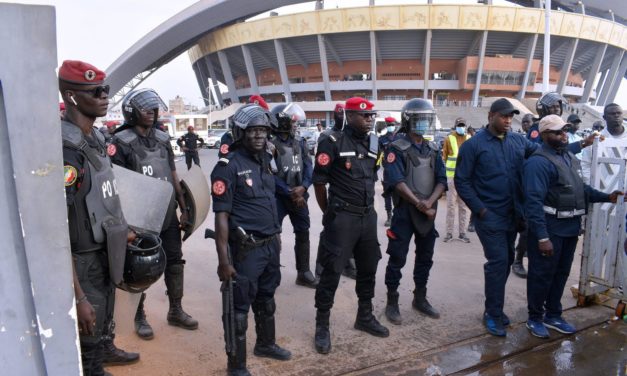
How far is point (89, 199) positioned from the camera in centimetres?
207

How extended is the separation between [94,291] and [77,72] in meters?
1.05

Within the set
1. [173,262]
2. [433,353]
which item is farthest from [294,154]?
[433,353]

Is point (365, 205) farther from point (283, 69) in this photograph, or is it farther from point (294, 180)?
point (283, 69)

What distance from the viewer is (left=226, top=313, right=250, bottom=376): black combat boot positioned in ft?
9.64

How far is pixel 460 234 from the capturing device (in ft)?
22.2

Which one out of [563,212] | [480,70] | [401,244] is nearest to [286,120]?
[401,244]

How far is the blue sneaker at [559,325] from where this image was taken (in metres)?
3.82

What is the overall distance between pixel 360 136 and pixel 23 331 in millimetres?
2874

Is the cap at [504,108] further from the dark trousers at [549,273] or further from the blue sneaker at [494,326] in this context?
the blue sneaker at [494,326]

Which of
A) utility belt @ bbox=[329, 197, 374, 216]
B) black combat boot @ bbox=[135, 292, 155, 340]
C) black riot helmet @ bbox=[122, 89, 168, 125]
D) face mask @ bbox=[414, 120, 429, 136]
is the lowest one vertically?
black combat boot @ bbox=[135, 292, 155, 340]

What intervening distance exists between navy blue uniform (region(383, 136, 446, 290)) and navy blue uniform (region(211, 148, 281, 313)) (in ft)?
4.33

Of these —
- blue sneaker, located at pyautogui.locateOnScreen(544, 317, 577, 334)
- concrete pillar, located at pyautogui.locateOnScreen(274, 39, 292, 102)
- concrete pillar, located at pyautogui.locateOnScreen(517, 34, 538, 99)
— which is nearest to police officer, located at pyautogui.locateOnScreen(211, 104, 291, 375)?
blue sneaker, located at pyautogui.locateOnScreen(544, 317, 577, 334)

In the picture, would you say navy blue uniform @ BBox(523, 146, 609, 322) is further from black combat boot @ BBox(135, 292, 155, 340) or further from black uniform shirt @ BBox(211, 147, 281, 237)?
black combat boot @ BBox(135, 292, 155, 340)

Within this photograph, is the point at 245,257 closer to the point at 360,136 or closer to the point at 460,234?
the point at 360,136
